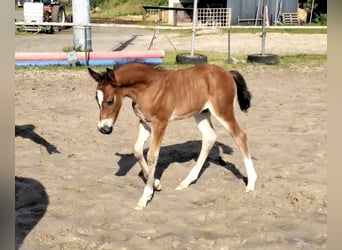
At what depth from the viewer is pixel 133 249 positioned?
3465mm

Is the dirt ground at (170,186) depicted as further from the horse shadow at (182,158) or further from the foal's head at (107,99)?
the foal's head at (107,99)

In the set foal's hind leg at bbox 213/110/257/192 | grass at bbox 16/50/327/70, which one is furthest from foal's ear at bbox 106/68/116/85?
grass at bbox 16/50/327/70

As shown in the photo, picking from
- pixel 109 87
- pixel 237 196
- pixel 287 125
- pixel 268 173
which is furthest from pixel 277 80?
pixel 109 87

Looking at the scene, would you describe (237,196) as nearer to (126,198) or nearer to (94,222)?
(126,198)

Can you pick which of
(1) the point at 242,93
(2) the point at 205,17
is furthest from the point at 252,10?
(1) the point at 242,93

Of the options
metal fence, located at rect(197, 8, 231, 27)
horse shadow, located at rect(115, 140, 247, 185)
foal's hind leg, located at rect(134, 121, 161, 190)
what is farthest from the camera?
metal fence, located at rect(197, 8, 231, 27)

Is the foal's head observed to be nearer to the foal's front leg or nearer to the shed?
the foal's front leg

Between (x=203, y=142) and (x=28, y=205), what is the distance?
71.6 inches

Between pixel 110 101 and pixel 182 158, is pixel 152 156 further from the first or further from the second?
pixel 182 158

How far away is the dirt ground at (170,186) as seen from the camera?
3678mm

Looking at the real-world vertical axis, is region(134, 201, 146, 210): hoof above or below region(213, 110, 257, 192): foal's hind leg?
below

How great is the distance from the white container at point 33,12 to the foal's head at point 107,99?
784 inches

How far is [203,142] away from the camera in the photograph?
16.3ft

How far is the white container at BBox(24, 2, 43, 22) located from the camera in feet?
74.0
